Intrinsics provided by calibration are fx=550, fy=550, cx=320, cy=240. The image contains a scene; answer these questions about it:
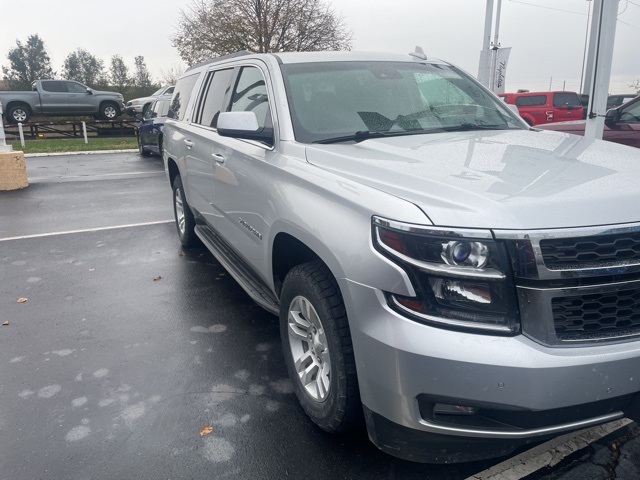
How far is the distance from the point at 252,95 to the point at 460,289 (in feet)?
8.06

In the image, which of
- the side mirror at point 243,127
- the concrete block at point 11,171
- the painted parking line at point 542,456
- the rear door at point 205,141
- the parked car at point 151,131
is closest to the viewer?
the painted parking line at point 542,456

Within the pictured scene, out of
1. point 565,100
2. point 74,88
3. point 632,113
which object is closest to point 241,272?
point 632,113

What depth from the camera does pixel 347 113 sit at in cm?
348

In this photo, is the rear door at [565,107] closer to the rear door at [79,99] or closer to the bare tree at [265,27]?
the bare tree at [265,27]

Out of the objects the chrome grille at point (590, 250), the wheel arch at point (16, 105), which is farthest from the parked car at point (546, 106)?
the wheel arch at point (16, 105)

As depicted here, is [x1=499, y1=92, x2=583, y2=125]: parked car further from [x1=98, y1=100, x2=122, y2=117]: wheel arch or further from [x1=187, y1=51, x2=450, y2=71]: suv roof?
[x1=98, y1=100, x2=122, y2=117]: wheel arch

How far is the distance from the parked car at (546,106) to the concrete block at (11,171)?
15.2 metres

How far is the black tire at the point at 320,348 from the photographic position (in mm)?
2404

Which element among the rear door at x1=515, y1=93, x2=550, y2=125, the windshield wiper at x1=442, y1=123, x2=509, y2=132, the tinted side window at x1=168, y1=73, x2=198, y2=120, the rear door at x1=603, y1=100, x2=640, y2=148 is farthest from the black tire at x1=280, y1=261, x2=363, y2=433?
the rear door at x1=515, y1=93, x2=550, y2=125

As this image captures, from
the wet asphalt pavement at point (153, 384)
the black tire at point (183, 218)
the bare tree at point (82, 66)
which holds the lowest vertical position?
the wet asphalt pavement at point (153, 384)

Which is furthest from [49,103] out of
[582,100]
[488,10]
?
[582,100]

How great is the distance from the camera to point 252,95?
→ 3.93 meters

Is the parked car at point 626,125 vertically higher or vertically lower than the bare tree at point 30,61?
lower

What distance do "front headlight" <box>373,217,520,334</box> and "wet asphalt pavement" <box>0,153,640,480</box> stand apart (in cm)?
94
